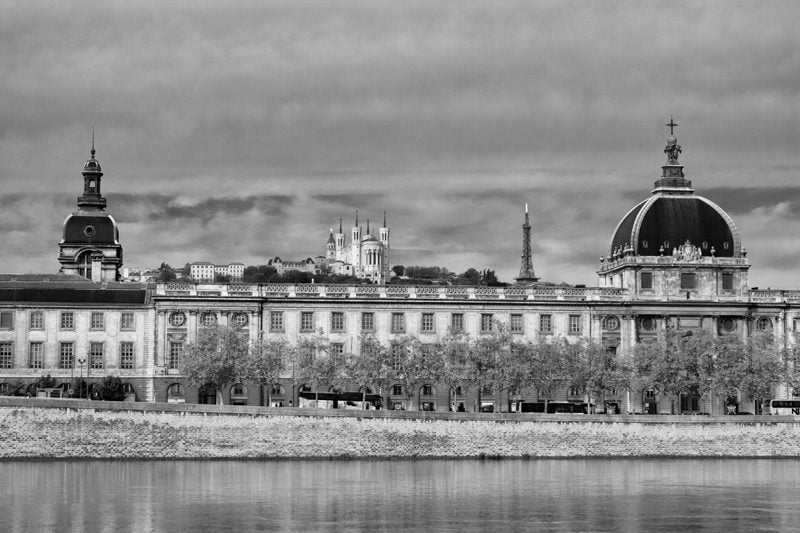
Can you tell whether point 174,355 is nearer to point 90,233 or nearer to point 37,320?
point 37,320

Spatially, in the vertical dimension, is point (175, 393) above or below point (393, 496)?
above

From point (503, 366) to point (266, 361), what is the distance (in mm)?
18122

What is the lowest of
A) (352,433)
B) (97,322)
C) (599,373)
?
(352,433)

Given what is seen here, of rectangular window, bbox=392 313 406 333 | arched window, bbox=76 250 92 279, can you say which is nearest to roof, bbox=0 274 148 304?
rectangular window, bbox=392 313 406 333

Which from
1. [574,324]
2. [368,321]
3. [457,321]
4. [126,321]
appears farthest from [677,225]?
[126,321]

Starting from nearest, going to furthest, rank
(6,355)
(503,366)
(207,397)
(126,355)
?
1. (503,366)
2. (207,397)
3. (6,355)
4. (126,355)

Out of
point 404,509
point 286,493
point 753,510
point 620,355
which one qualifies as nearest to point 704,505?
point 753,510

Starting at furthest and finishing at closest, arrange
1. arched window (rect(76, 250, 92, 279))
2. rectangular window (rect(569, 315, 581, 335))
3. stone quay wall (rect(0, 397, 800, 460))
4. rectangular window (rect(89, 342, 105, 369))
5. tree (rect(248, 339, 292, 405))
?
arched window (rect(76, 250, 92, 279))
rectangular window (rect(569, 315, 581, 335))
rectangular window (rect(89, 342, 105, 369))
tree (rect(248, 339, 292, 405))
stone quay wall (rect(0, 397, 800, 460))

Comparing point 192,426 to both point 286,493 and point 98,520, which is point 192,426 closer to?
point 286,493

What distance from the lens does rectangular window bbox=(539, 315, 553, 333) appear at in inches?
5625

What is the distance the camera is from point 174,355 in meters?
138

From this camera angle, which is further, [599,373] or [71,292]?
[71,292]

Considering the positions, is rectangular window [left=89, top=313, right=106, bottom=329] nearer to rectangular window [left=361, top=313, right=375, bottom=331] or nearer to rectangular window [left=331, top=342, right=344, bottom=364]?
rectangular window [left=331, top=342, right=344, bottom=364]

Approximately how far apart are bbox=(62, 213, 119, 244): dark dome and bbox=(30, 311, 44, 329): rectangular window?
37416 millimetres
